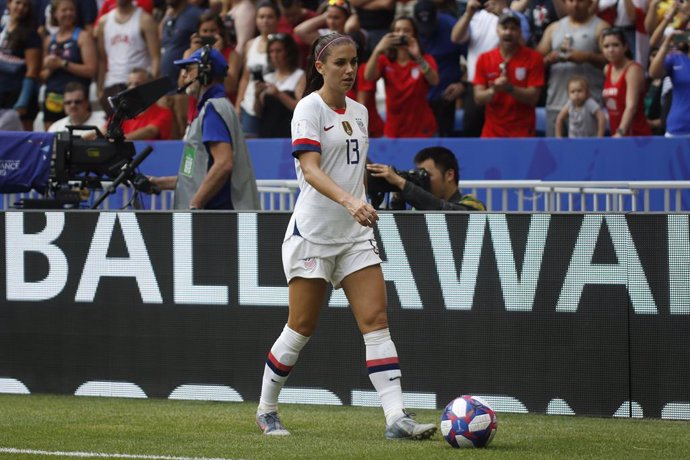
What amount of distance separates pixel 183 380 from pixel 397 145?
15.8 feet

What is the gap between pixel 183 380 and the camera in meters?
9.09

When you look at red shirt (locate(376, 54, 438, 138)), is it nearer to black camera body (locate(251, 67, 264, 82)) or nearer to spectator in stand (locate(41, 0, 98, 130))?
black camera body (locate(251, 67, 264, 82))

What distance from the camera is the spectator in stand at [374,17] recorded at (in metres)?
14.6

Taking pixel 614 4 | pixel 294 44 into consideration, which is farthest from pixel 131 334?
pixel 614 4

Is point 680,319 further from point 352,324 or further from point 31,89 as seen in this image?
point 31,89

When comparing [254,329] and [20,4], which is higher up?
[20,4]

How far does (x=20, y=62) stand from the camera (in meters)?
15.9

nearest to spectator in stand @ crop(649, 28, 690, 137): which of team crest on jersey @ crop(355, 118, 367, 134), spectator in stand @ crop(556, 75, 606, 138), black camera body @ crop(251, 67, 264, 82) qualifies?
spectator in stand @ crop(556, 75, 606, 138)

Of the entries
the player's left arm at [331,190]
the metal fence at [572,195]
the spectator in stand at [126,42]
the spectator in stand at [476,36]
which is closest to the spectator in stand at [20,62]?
the spectator in stand at [126,42]

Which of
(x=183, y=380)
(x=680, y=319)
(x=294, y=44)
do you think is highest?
(x=294, y=44)

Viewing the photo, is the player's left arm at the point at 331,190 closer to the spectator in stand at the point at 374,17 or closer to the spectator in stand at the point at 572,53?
the spectator in stand at the point at 572,53

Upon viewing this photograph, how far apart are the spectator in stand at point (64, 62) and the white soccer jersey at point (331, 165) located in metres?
8.92

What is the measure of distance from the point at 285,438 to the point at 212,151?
10.1 feet

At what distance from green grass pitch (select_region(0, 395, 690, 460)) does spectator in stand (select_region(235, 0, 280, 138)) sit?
19.5 ft
